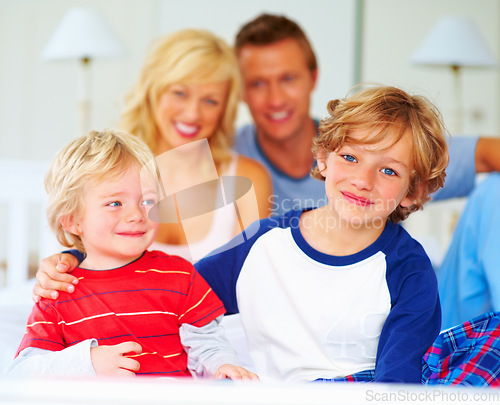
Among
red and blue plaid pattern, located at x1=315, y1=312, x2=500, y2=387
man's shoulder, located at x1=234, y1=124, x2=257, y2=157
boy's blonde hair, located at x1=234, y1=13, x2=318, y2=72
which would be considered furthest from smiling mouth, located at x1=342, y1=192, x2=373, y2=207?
boy's blonde hair, located at x1=234, y1=13, x2=318, y2=72

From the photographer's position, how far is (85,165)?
0.77 metres

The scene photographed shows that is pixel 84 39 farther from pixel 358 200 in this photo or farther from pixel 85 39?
pixel 358 200

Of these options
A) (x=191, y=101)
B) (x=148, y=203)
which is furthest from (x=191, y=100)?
(x=148, y=203)

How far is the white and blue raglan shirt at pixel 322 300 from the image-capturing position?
0.74 m

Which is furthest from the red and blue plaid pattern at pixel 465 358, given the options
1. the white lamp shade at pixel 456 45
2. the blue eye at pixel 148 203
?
the white lamp shade at pixel 456 45

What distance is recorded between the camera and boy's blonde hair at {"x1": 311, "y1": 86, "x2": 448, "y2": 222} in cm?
73

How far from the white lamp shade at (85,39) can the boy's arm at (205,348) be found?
1.63 m

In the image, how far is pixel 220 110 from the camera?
1.38 m

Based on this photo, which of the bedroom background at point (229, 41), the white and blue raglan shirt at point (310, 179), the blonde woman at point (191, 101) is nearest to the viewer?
the white and blue raglan shirt at point (310, 179)

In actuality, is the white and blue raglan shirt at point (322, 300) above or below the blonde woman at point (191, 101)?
below

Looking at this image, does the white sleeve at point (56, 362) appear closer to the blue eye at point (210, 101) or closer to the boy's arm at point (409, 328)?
the boy's arm at point (409, 328)

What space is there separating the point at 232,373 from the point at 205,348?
0.23 ft

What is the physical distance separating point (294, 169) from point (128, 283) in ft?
2.69

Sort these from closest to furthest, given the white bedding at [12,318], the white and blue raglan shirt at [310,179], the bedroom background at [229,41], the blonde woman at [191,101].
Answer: the white bedding at [12,318], the white and blue raglan shirt at [310,179], the blonde woman at [191,101], the bedroom background at [229,41]
